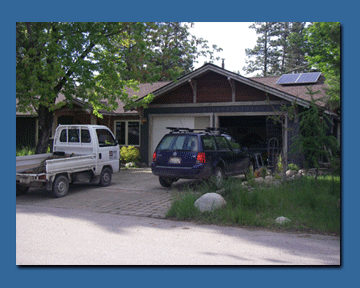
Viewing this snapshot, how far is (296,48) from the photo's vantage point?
43.8 m

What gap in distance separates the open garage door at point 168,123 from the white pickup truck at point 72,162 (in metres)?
5.78

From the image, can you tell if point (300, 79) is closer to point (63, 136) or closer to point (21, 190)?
point (63, 136)

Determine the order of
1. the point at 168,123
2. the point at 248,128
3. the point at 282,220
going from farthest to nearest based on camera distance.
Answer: the point at 248,128
the point at 168,123
the point at 282,220

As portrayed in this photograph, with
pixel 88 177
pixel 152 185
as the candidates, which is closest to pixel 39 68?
pixel 88 177

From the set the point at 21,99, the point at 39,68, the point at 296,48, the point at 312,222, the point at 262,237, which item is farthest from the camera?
the point at 296,48

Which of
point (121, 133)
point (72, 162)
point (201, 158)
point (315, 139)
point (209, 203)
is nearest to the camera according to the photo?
point (209, 203)

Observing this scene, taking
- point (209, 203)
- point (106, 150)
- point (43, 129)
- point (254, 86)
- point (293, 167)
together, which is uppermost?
point (254, 86)

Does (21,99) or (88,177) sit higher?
(21,99)

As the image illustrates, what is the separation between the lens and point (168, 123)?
19.0 meters

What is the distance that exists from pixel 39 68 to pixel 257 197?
852 cm

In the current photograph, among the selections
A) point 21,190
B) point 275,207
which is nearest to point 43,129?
point 21,190

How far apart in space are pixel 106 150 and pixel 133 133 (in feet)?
31.0

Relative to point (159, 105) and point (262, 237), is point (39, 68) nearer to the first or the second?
point (159, 105)

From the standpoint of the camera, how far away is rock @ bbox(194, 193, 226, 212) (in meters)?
8.03
